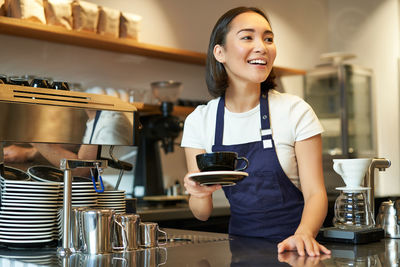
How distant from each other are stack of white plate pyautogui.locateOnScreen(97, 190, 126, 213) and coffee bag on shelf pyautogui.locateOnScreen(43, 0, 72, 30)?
67.8 inches

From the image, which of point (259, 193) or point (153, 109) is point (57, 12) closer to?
point (153, 109)

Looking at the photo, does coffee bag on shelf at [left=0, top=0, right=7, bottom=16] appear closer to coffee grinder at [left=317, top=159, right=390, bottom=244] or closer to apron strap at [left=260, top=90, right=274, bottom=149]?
apron strap at [left=260, top=90, right=274, bottom=149]

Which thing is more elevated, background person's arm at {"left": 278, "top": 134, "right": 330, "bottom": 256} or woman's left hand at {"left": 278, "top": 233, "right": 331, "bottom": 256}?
background person's arm at {"left": 278, "top": 134, "right": 330, "bottom": 256}

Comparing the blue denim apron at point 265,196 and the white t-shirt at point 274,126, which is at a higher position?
the white t-shirt at point 274,126

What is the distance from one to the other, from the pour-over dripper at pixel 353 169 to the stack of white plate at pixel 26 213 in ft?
2.96

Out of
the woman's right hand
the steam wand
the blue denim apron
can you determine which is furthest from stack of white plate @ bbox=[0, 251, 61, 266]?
the blue denim apron

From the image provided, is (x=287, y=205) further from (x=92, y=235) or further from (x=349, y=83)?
(x=349, y=83)

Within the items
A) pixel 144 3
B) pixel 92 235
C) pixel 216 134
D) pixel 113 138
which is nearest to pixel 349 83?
pixel 144 3

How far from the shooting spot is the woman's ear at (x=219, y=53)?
84.8 inches

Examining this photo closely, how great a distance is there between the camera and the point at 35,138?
177cm

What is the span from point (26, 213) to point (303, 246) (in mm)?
809

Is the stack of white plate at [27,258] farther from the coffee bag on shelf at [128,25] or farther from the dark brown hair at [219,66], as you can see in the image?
the coffee bag on shelf at [128,25]

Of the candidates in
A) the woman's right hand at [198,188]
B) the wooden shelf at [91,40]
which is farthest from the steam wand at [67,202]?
the wooden shelf at [91,40]

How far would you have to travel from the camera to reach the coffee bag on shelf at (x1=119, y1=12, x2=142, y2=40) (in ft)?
12.1
